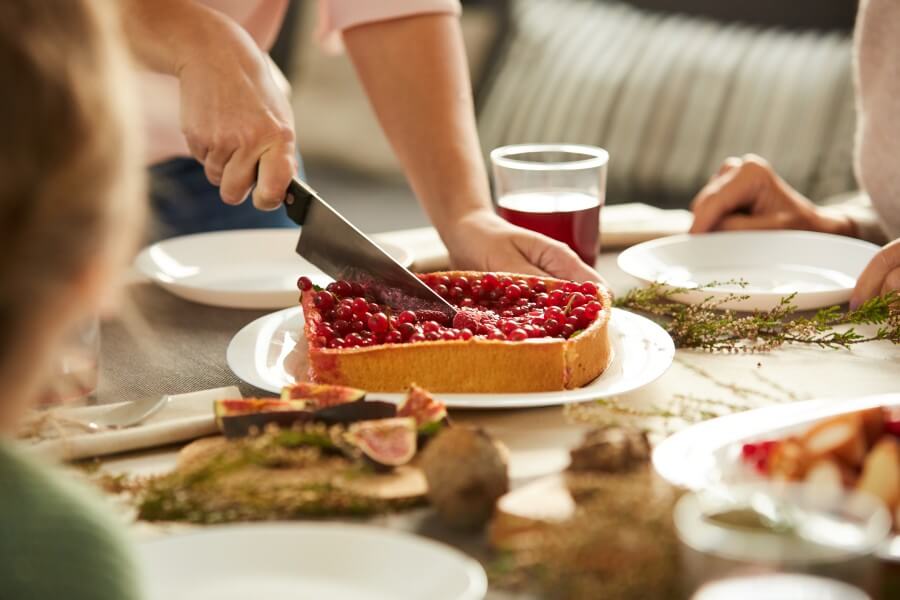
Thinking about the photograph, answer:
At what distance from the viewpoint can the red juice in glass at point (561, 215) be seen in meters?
2.05

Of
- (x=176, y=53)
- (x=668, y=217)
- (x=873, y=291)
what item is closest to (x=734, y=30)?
(x=668, y=217)

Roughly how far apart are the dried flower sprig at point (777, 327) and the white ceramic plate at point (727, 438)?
15.0 inches

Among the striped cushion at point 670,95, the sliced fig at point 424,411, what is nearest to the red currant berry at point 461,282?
the sliced fig at point 424,411

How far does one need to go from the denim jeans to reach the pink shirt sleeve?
1.56 feet

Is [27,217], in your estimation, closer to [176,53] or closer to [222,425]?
[222,425]

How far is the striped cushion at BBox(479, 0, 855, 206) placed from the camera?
4.04 meters

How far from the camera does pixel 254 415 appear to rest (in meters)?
1.24

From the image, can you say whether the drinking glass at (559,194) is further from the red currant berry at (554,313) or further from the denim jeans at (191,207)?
the denim jeans at (191,207)

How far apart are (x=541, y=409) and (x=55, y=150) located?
2.94 ft

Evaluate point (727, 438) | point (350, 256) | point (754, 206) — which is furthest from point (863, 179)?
point (727, 438)

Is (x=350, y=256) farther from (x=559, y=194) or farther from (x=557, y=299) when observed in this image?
(x=559, y=194)

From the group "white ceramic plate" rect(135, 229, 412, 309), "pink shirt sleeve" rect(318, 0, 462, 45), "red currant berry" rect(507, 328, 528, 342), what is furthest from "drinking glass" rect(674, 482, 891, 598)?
"pink shirt sleeve" rect(318, 0, 462, 45)

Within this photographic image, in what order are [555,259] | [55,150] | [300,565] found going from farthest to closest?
[555,259] < [300,565] < [55,150]

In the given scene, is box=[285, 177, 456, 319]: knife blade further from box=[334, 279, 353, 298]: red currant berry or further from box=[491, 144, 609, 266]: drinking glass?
box=[491, 144, 609, 266]: drinking glass
